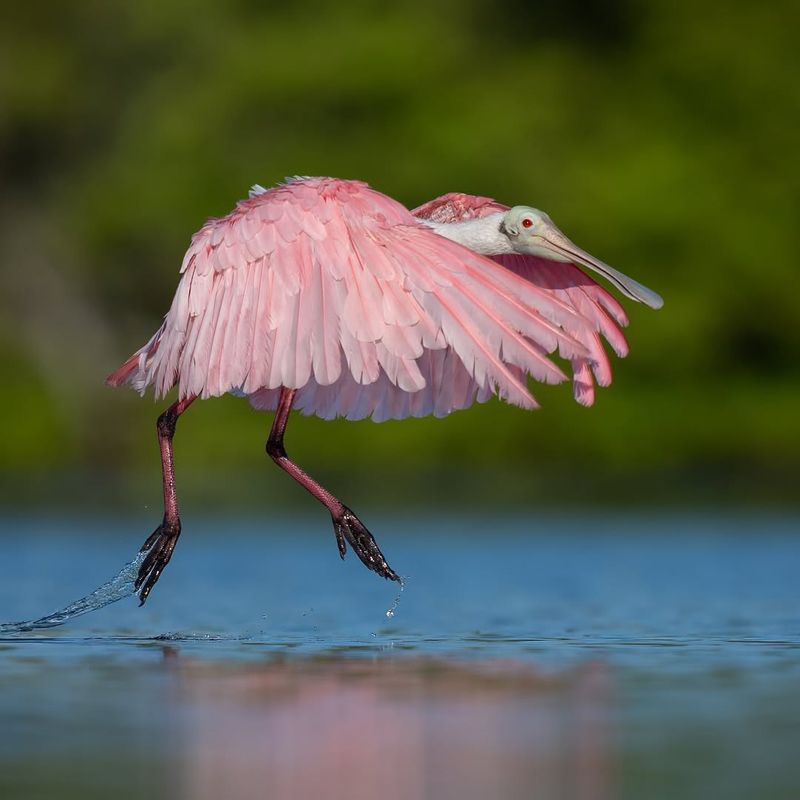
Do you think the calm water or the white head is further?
the white head

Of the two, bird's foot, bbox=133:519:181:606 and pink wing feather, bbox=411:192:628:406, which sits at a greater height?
pink wing feather, bbox=411:192:628:406

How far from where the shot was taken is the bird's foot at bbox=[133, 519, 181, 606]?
967 cm

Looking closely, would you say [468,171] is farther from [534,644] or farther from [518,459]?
[534,644]

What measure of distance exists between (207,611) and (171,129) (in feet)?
58.8

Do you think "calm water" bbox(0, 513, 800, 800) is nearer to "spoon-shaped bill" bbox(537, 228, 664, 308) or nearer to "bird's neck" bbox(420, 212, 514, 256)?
"spoon-shaped bill" bbox(537, 228, 664, 308)

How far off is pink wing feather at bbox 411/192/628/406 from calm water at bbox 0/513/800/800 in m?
1.07

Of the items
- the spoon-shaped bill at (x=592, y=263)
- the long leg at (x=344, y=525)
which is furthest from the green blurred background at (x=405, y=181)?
the spoon-shaped bill at (x=592, y=263)

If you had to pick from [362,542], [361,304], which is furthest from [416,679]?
[362,542]

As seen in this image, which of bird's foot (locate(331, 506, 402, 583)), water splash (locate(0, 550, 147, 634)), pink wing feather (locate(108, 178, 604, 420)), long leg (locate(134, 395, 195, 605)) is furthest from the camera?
water splash (locate(0, 550, 147, 634))

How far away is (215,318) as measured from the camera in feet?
30.2

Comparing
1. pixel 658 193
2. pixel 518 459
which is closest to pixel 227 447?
pixel 518 459

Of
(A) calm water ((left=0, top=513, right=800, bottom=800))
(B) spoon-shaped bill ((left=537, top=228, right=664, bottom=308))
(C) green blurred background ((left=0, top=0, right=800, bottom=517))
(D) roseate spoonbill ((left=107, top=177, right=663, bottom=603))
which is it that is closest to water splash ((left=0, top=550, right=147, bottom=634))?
(A) calm water ((left=0, top=513, right=800, bottom=800))

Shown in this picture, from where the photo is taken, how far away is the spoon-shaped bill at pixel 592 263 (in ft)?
30.6

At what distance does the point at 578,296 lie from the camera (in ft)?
32.1
